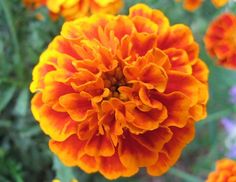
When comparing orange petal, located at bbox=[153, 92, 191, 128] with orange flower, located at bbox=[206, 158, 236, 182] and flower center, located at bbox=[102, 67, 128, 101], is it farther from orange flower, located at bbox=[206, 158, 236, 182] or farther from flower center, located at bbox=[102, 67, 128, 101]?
orange flower, located at bbox=[206, 158, 236, 182]

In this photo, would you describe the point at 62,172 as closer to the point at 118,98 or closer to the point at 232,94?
the point at 118,98

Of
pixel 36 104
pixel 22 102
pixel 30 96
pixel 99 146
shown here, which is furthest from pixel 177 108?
pixel 30 96

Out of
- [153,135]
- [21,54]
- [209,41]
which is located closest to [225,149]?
[209,41]

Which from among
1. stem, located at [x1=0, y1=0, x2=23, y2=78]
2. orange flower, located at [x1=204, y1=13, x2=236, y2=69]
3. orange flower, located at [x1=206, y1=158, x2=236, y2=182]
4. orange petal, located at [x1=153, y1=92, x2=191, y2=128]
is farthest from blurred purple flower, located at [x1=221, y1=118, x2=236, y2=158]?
orange petal, located at [x1=153, y1=92, x2=191, y2=128]

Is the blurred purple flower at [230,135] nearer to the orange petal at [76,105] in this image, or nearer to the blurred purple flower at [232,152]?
the blurred purple flower at [232,152]

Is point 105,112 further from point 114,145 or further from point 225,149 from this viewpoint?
point 225,149
